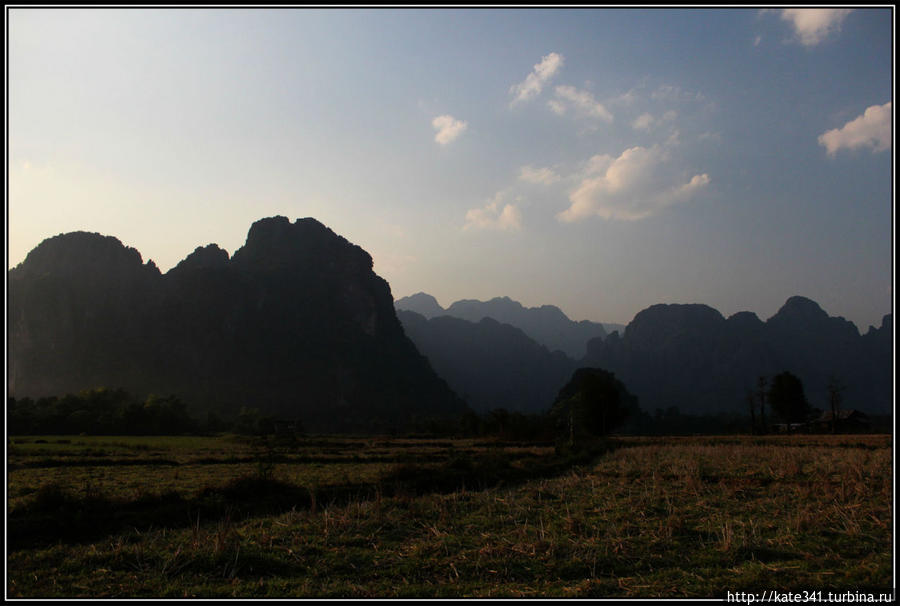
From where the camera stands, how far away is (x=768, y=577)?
6.45 m

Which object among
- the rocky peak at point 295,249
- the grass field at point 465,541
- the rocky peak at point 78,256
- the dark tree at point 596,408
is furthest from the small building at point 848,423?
the rocky peak at point 78,256

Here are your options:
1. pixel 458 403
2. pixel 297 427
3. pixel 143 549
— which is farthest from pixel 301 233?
pixel 143 549

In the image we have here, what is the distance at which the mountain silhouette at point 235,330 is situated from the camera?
125m

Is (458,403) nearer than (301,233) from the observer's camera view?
Yes

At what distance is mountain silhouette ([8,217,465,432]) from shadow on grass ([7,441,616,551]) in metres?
96.0

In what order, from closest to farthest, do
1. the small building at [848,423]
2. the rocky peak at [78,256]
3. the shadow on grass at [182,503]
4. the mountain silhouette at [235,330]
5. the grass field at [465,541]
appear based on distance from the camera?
the grass field at [465,541], the shadow on grass at [182,503], the small building at [848,423], the mountain silhouette at [235,330], the rocky peak at [78,256]

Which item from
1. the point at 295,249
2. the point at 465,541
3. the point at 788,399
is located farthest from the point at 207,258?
the point at 465,541

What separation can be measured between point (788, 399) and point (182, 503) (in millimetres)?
76680

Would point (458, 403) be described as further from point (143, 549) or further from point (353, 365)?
point (143, 549)

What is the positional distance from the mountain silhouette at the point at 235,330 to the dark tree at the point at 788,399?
72.0 metres

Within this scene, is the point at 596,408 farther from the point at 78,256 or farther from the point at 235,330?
A: the point at 78,256

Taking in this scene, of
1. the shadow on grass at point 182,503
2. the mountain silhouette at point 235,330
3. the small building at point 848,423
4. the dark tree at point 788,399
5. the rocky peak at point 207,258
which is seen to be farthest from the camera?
the rocky peak at point 207,258

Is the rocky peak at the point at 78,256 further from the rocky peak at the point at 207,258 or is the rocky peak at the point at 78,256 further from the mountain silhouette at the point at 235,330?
the rocky peak at the point at 207,258

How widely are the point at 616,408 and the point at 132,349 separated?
4865 inches
